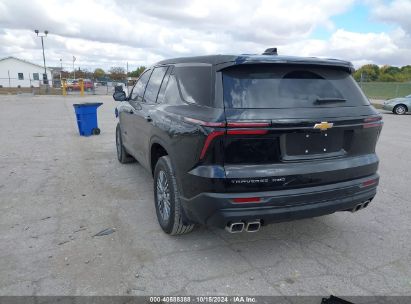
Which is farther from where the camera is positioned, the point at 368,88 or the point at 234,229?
the point at 368,88

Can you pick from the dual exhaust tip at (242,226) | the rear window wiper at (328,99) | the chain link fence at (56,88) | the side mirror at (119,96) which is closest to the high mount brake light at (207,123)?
the dual exhaust tip at (242,226)

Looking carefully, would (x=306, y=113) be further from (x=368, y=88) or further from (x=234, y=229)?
(x=368, y=88)

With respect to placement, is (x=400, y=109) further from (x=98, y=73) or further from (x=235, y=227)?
(x=98, y=73)

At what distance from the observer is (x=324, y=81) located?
3.09 metres

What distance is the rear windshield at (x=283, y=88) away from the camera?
273cm

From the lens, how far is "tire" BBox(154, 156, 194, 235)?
3.19m

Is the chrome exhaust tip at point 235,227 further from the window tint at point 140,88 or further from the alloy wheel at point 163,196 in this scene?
the window tint at point 140,88

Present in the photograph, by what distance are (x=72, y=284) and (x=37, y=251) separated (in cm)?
72

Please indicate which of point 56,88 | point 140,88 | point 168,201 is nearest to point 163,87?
point 140,88

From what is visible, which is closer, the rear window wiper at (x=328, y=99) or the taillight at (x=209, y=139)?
the taillight at (x=209, y=139)

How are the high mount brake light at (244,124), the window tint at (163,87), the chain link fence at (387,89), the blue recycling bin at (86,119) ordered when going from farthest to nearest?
the chain link fence at (387,89) → the blue recycling bin at (86,119) → the window tint at (163,87) → the high mount brake light at (244,124)

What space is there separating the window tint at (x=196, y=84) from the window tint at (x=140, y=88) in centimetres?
140

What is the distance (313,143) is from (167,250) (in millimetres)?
1675

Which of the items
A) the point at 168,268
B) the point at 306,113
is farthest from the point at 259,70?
the point at 168,268
